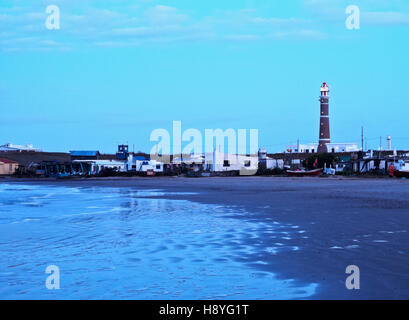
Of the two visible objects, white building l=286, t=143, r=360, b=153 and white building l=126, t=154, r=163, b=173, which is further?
white building l=286, t=143, r=360, b=153

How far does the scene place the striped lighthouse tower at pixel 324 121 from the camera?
77438 mm

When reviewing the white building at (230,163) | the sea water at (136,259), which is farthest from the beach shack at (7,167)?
the sea water at (136,259)

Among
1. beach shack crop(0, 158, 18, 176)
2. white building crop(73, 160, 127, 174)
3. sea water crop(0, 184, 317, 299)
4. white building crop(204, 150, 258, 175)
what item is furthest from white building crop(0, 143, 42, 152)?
sea water crop(0, 184, 317, 299)

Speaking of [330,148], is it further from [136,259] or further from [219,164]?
[136,259]

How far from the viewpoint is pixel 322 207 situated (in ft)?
51.3

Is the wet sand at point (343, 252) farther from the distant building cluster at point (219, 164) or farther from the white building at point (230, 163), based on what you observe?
the white building at point (230, 163)

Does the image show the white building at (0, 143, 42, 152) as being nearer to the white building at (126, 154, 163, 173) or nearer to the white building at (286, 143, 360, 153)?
the white building at (126, 154, 163, 173)

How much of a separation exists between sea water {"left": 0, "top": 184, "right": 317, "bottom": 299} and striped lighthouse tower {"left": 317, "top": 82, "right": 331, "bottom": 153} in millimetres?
66976

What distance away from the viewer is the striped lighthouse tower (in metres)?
77.4

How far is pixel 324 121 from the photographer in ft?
255

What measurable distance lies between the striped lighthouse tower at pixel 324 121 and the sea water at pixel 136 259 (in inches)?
2637

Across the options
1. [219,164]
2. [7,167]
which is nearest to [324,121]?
[219,164]

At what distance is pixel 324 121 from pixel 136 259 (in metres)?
73.5
